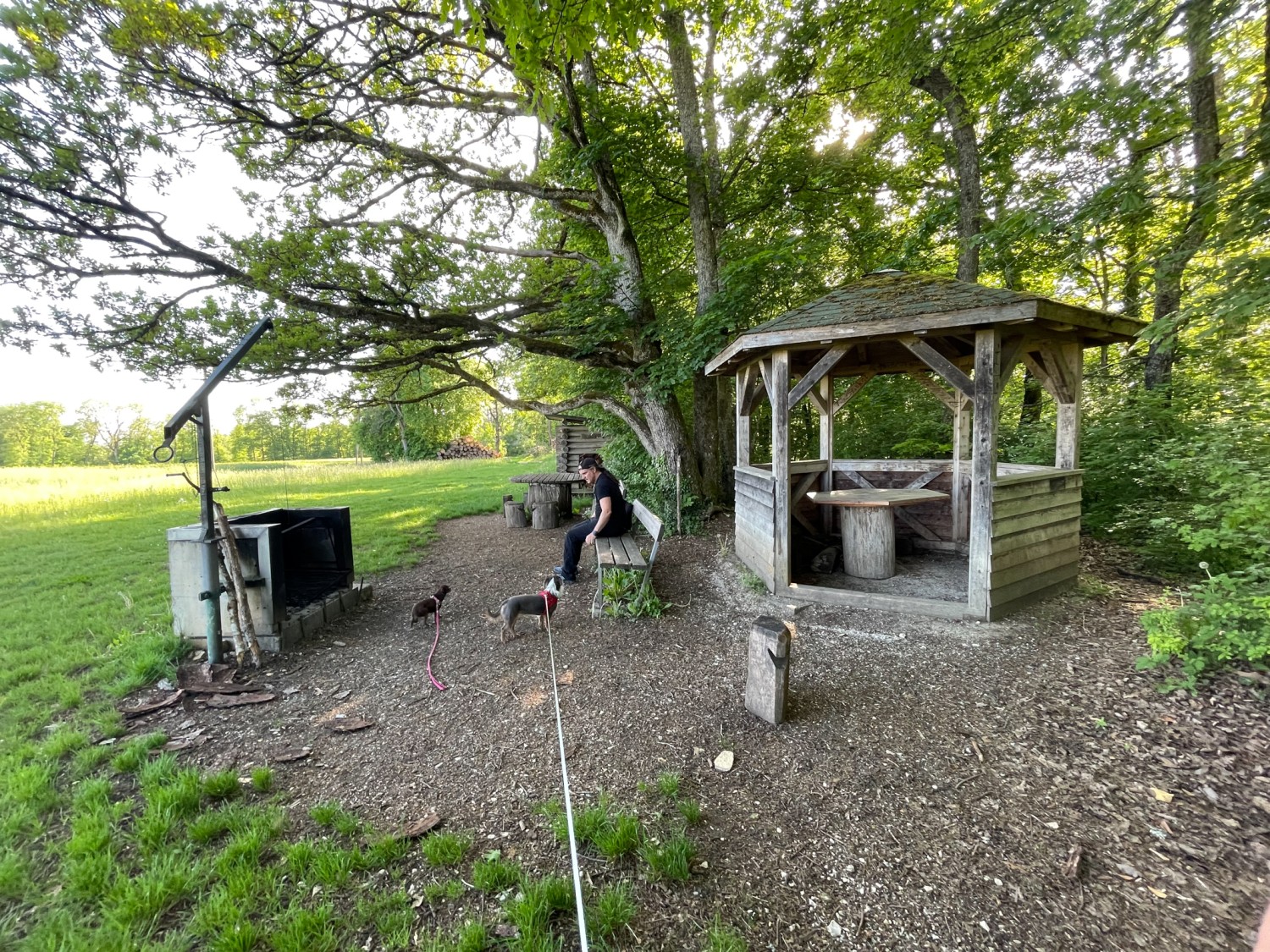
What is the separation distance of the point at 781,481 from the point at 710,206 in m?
6.34

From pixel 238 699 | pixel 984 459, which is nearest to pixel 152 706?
pixel 238 699

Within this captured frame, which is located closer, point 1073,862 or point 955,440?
point 1073,862

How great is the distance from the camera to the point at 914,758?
8.93 feet

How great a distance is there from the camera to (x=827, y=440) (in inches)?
303

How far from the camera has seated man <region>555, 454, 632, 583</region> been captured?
551 centimetres

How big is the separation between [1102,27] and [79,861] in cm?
885

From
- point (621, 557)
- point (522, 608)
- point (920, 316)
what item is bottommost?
point (522, 608)

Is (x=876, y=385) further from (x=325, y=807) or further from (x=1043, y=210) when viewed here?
(x=325, y=807)

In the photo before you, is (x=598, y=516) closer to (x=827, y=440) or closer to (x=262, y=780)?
(x=262, y=780)

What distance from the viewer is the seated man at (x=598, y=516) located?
5512mm

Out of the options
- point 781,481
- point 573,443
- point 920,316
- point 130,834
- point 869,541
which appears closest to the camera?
point 130,834

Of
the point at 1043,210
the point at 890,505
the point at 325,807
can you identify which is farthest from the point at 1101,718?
the point at 1043,210

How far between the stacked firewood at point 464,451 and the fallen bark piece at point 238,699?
3386 cm

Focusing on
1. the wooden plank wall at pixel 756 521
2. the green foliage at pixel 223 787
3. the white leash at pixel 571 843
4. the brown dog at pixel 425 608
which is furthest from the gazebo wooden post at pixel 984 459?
the green foliage at pixel 223 787
